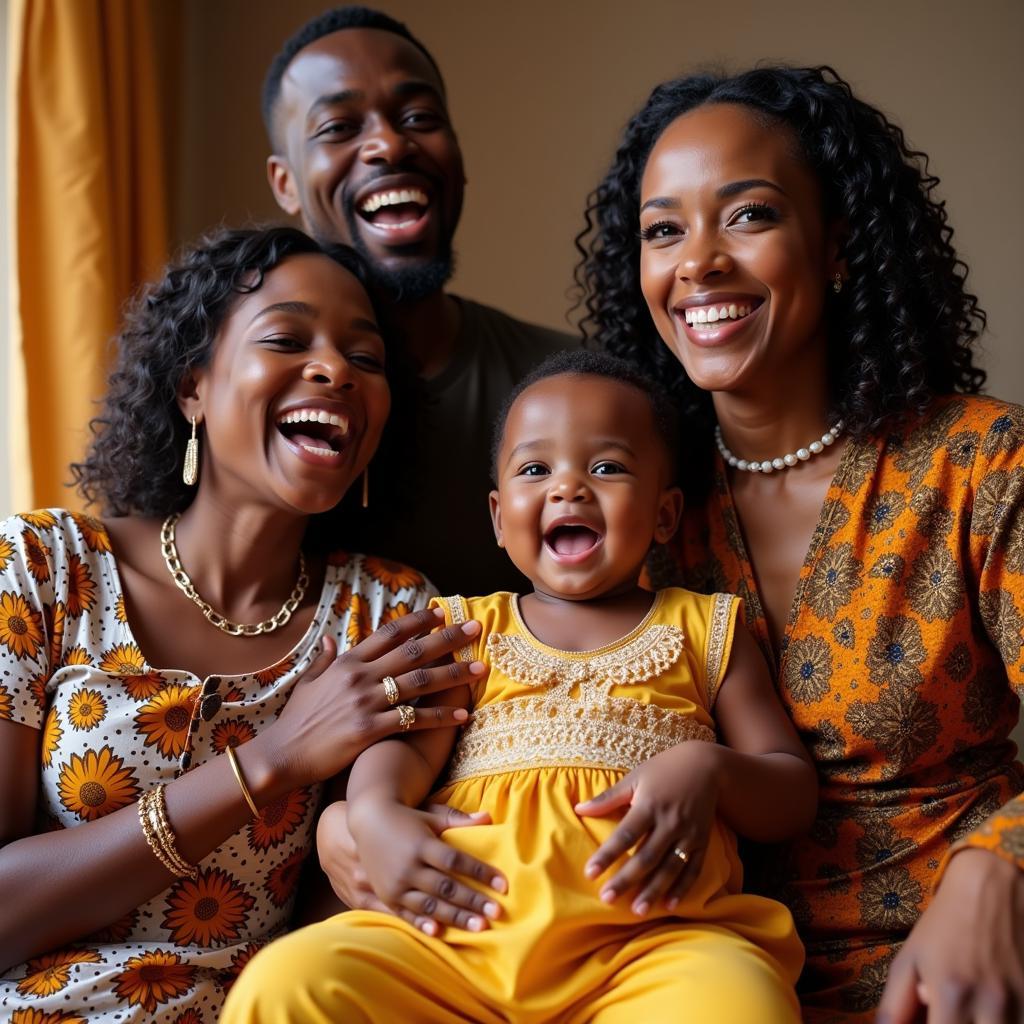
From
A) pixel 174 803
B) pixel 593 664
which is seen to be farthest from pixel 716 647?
pixel 174 803

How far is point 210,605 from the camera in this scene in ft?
6.13

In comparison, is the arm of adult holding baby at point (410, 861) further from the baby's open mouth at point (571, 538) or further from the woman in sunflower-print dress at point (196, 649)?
the baby's open mouth at point (571, 538)

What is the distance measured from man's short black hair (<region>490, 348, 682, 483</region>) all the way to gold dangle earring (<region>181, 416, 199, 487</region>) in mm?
484

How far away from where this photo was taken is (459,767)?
1.60 m

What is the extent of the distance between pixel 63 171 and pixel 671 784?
6.43 feet

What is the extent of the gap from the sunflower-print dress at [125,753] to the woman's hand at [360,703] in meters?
0.12

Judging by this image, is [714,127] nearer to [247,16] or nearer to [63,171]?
[63,171]

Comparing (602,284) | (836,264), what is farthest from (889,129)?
(602,284)

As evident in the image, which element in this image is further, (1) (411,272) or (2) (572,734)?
(1) (411,272)

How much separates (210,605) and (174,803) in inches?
13.9

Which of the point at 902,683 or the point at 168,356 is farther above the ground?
the point at 168,356

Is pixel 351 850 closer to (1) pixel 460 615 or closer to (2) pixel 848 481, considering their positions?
(1) pixel 460 615

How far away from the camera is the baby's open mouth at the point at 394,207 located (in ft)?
8.03

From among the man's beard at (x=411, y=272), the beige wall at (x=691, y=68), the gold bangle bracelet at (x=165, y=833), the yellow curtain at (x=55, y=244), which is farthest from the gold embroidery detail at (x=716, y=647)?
the beige wall at (x=691, y=68)
